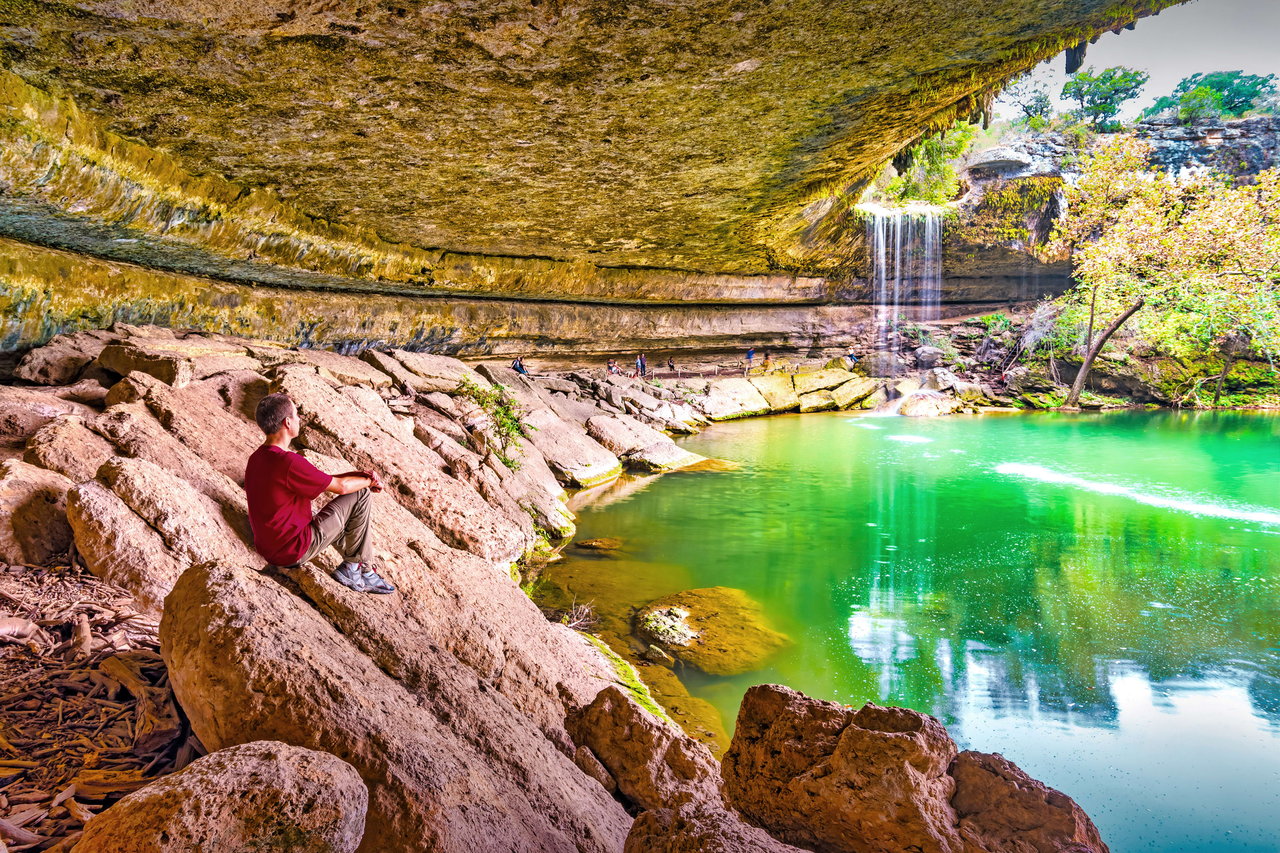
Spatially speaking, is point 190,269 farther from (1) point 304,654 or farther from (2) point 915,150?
(2) point 915,150

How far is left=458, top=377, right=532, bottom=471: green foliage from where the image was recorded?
8633 millimetres

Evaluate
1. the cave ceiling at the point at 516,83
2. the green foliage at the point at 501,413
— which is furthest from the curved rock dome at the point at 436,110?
the green foliage at the point at 501,413

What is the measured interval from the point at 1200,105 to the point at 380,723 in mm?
34737

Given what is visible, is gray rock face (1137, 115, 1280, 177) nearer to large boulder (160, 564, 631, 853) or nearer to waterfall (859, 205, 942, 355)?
waterfall (859, 205, 942, 355)

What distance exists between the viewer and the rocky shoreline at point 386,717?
1671 mm

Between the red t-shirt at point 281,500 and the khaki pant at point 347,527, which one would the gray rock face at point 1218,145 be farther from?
the red t-shirt at point 281,500

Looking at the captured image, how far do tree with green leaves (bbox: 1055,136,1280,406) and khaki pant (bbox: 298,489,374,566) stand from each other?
23841mm

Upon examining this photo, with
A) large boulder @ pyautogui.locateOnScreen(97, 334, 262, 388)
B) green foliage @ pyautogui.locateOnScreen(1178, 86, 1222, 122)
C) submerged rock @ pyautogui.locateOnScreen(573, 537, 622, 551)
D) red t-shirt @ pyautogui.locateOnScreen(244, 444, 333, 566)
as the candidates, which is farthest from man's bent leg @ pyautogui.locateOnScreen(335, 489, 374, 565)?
green foliage @ pyautogui.locateOnScreen(1178, 86, 1222, 122)

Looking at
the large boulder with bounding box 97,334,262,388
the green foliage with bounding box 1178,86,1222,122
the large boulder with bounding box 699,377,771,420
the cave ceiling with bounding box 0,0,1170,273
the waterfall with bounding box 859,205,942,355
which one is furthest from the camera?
the green foliage with bounding box 1178,86,1222,122

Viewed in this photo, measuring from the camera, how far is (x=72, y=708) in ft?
7.13

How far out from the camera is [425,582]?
3713 mm

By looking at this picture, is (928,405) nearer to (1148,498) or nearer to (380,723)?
(1148,498)

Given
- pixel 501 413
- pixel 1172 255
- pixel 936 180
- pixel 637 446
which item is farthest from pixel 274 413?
pixel 936 180

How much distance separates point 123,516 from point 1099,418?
24.1 m
